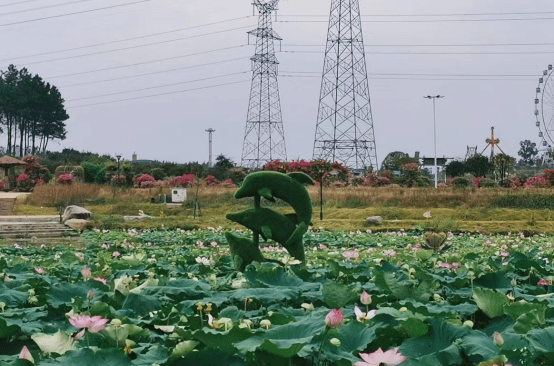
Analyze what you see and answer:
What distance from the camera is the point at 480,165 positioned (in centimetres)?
3962

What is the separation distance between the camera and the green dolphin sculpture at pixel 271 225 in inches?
177

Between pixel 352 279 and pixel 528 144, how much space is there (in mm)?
92246

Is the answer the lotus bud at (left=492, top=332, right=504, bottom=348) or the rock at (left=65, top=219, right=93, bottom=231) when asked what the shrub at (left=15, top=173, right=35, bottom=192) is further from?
the lotus bud at (left=492, top=332, right=504, bottom=348)

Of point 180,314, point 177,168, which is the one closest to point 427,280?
point 180,314

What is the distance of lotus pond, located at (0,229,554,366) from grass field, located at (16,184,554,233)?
12460 mm

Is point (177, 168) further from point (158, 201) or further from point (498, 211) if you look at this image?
point (498, 211)

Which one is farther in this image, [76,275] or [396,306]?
[76,275]

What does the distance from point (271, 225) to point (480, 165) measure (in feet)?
122

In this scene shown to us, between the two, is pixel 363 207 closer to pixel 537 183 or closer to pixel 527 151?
pixel 537 183

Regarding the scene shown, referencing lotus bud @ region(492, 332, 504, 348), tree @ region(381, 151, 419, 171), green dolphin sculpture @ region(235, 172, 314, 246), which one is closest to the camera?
lotus bud @ region(492, 332, 504, 348)

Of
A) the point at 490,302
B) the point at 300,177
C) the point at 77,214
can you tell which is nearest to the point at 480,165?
the point at 77,214

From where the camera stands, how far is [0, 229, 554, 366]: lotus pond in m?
1.64

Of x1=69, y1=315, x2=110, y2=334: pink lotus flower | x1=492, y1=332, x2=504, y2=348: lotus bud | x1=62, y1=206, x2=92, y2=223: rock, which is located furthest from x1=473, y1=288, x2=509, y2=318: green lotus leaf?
x1=62, y1=206, x2=92, y2=223: rock

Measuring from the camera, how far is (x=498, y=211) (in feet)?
63.2
